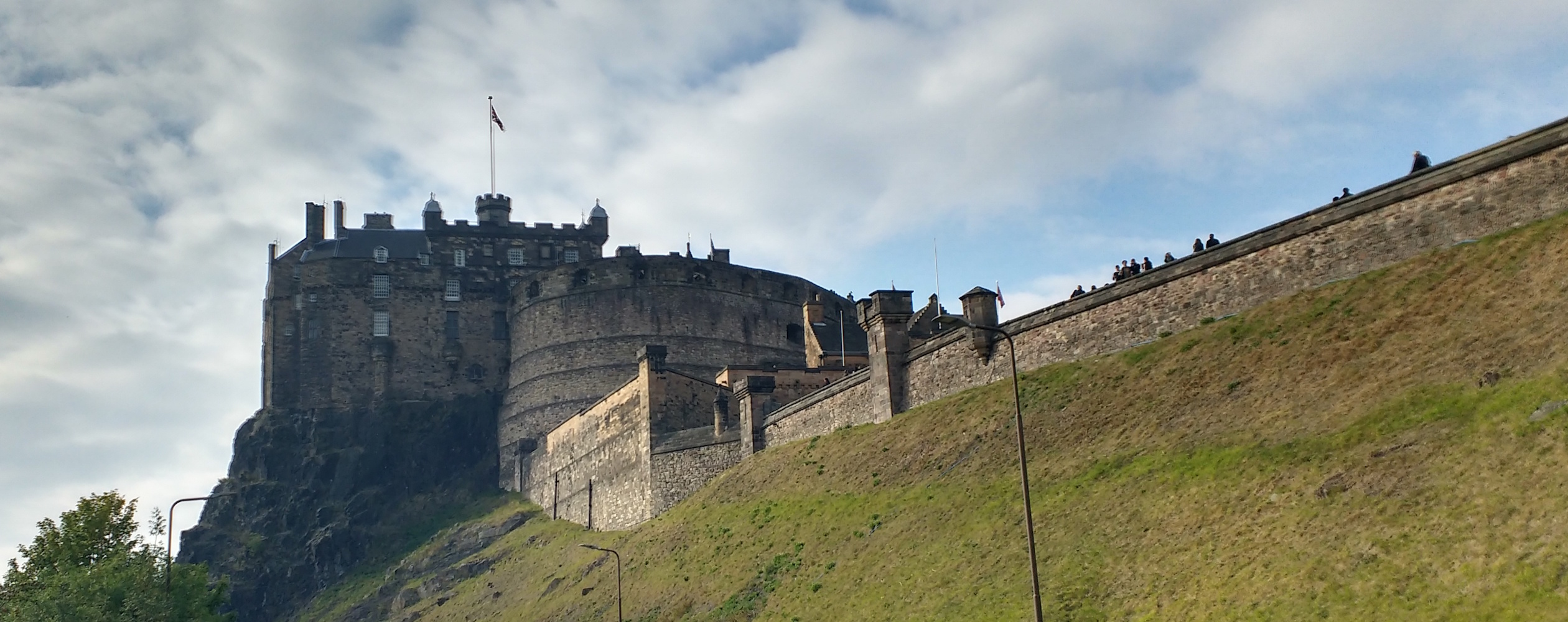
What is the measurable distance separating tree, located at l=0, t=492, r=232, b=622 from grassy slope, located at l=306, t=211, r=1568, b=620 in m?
15.1

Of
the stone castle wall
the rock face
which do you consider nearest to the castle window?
the rock face

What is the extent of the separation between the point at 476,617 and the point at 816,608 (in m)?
24.9

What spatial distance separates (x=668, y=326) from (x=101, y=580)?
119 ft

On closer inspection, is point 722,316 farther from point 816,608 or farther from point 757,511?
point 816,608

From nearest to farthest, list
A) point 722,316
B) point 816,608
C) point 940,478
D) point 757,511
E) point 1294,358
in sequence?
point 1294,358
point 816,608
point 940,478
point 757,511
point 722,316

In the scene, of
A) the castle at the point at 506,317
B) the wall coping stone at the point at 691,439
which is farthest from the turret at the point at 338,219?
the wall coping stone at the point at 691,439

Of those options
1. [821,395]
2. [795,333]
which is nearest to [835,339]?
[795,333]

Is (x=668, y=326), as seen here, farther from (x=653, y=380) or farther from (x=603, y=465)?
(x=653, y=380)

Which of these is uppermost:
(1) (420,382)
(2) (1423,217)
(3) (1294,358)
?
(1) (420,382)

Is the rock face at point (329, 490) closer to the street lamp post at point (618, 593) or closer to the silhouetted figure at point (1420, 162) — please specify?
the street lamp post at point (618, 593)

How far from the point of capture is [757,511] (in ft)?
129

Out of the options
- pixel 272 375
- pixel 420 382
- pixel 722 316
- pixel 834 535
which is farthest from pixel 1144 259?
pixel 272 375

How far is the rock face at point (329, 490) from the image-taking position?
68.3 m

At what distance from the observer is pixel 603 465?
56.5m
